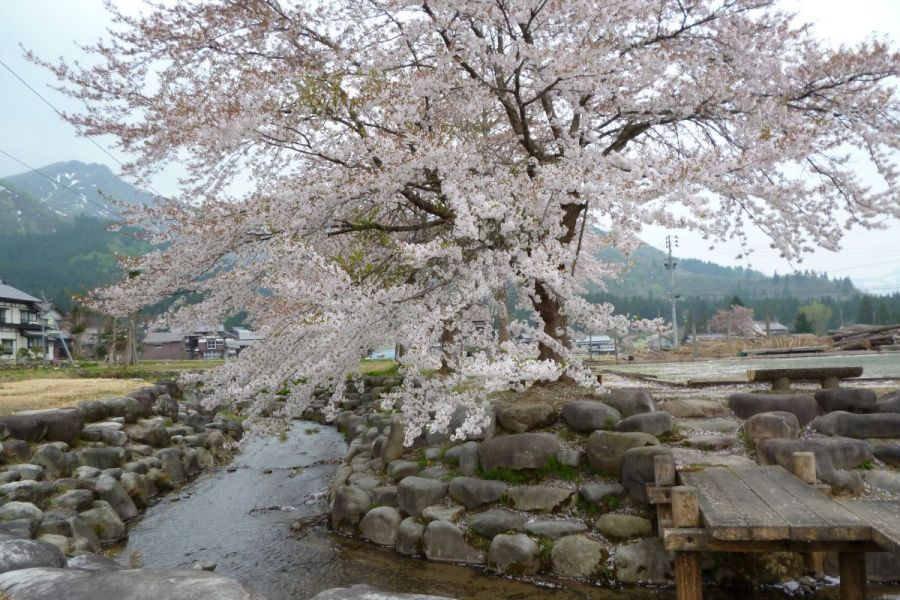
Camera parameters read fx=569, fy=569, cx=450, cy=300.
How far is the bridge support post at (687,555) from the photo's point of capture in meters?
5.57

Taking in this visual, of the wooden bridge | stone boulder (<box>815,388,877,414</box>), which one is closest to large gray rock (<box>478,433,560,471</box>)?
the wooden bridge

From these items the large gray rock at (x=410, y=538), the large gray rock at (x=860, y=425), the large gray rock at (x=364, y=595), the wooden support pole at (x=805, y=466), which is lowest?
the large gray rock at (x=410, y=538)

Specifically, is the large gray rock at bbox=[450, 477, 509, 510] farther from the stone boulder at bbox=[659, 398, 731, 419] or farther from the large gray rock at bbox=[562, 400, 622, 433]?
the stone boulder at bbox=[659, 398, 731, 419]

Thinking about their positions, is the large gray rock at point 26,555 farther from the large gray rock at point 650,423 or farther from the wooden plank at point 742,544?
the large gray rock at point 650,423

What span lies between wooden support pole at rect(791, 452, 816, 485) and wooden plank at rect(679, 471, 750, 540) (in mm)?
981

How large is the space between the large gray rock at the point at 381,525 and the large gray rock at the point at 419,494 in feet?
0.68

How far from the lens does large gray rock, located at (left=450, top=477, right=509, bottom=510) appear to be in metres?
8.30

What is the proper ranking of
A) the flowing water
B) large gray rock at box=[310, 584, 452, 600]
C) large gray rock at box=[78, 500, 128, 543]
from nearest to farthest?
large gray rock at box=[310, 584, 452, 600], the flowing water, large gray rock at box=[78, 500, 128, 543]

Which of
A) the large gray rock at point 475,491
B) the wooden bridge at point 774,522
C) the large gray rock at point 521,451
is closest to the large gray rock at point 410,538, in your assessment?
the large gray rock at point 475,491

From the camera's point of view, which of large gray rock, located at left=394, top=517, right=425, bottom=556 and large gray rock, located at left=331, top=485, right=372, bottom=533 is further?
large gray rock, located at left=331, top=485, right=372, bottom=533

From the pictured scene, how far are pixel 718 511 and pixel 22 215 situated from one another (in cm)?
22400

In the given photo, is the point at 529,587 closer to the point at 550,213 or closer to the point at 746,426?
the point at 746,426

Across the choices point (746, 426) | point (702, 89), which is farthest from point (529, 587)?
point (702, 89)

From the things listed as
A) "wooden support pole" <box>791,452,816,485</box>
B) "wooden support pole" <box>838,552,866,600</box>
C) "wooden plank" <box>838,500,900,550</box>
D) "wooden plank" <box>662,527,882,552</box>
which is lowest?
"wooden support pole" <box>838,552,866,600</box>
